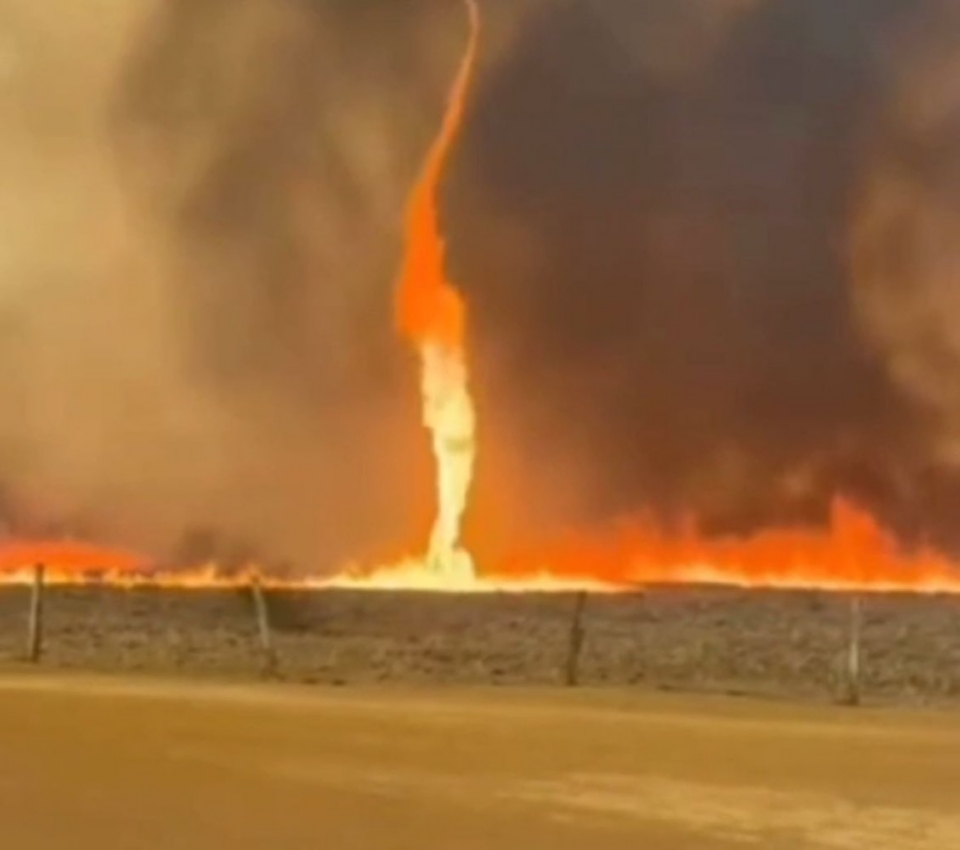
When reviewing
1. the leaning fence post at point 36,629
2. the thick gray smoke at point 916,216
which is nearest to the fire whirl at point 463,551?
the thick gray smoke at point 916,216

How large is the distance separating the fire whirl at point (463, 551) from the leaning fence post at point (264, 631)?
1767 mm

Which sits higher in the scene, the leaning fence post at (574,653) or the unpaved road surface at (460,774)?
the leaning fence post at (574,653)

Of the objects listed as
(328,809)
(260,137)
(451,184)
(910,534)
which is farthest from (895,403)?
(328,809)

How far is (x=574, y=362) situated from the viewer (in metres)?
19.8

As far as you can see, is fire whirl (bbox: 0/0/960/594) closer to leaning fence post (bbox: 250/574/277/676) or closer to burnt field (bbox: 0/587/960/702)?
burnt field (bbox: 0/587/960/702)

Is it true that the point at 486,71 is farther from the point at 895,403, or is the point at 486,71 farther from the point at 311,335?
the point at 895,403

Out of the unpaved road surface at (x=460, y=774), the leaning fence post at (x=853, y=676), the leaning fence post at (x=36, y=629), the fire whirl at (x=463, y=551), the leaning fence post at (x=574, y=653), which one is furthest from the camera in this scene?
the fire whirl at (x=463, y=551)

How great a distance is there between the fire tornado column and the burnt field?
3.08 ft

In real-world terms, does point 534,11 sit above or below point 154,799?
above

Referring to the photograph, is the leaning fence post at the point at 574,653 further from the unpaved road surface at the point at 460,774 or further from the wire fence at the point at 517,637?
the unpaved road surface at the point at 460,774

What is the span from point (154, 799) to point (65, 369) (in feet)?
39.0

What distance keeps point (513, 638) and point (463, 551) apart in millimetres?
2277

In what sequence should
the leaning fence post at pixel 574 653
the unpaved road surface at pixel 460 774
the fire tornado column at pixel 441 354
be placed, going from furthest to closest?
the fire tornado column at pixel 441 354 → the leaning fence post at pixel 574 653 → the unpaved road surface at pixel 460 774

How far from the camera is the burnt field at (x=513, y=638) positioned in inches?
626
